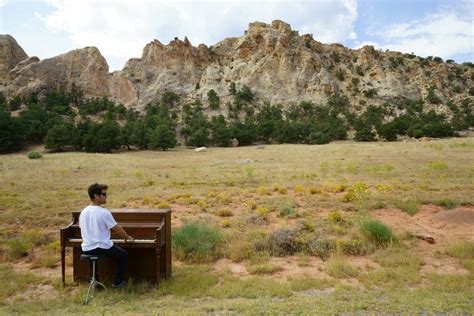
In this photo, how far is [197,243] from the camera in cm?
884

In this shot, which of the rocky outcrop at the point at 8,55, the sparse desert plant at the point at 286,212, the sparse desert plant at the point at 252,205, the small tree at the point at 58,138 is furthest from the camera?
the rocky outcrop at the point at 8,55

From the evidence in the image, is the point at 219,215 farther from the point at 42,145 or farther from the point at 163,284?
the point at 42,145

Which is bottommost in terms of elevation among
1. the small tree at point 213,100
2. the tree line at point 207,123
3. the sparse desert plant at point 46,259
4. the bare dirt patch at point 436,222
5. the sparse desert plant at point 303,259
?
the sparse desert plant at point 46,259

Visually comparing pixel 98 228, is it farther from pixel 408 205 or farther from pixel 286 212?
pixel 408 205

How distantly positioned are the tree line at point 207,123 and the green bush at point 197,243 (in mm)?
54061

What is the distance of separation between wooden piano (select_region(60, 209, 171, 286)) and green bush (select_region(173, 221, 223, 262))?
1.43m

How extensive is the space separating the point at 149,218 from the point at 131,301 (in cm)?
156

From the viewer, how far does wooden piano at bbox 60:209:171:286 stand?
6.74m

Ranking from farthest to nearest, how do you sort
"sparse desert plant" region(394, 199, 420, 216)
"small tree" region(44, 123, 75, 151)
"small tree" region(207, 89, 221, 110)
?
"small tree" region(207, 89, 221, 110), "small tree" region(44, 123, 75, 151), "sparse desert plant" region(394, 199, 420, 216)

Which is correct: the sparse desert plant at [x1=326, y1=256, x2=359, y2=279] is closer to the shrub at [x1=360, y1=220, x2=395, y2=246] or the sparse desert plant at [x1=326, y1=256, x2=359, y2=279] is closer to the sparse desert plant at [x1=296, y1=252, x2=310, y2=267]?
the sparse desert plant at [x1=296, y1=252, x2=310, y2=267]

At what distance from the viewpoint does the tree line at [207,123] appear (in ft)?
205

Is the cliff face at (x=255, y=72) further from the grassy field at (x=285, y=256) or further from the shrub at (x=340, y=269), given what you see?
the shrub at (x=340, y=269)

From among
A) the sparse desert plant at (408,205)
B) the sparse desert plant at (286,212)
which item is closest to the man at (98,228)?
the sparse desert plant at (286,212)

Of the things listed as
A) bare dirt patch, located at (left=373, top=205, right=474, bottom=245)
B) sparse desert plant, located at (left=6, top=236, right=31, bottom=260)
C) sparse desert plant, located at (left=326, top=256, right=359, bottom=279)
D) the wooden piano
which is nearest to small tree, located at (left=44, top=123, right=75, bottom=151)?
sparse desert plant, located at (left=6, top=236, right=31, bottom=260)
